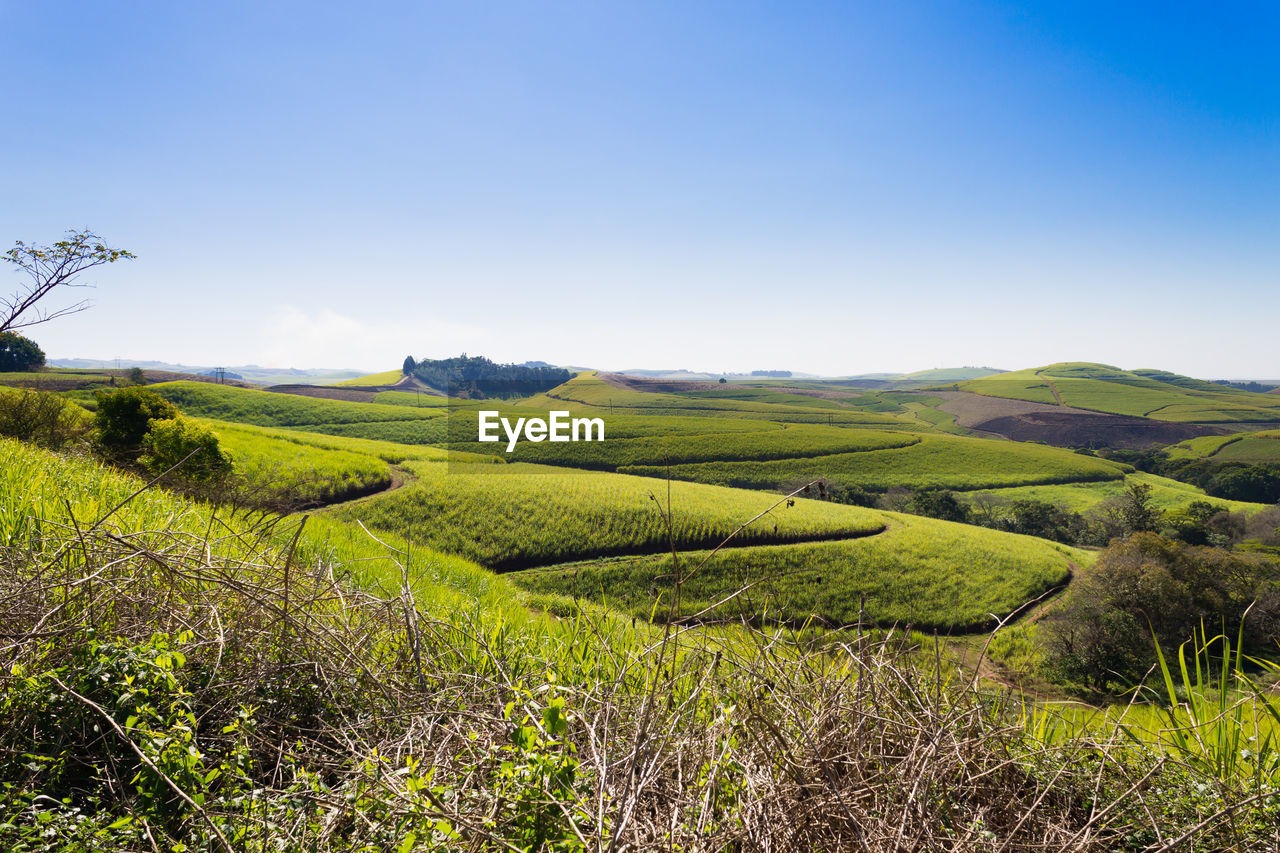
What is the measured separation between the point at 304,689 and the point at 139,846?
983mm

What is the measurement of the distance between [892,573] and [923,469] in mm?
59572

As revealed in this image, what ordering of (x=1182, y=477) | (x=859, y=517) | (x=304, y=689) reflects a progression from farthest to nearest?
(x=1182, y=477)
(x=859, y=517)
(x=304, y=689)

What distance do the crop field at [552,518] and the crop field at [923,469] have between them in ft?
91.3

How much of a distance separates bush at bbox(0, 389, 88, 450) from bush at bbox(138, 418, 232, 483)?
234cm

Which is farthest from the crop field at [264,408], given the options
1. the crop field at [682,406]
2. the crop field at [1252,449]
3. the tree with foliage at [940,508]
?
the crop field at [1252,449]

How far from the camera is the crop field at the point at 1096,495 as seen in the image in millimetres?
85756

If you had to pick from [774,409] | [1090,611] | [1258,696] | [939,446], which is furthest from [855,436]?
[1258,696]

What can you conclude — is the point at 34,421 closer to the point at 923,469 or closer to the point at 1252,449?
the point at 923,469

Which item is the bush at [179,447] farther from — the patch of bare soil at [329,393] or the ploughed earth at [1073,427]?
the ploughed earth at [1073,427]

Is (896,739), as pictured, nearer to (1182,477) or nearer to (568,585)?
(568,585)

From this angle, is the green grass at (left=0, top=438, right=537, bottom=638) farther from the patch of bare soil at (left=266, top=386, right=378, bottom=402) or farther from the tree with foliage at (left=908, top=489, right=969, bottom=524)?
the patch of bare soil at (left=266, top=386, right=378, bottom=402)

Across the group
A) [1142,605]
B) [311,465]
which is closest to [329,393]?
[311,465]

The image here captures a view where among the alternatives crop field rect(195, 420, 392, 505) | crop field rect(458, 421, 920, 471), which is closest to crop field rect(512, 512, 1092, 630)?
crop field rect(195, 420, 392, 505)

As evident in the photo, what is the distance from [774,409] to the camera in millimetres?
168125
